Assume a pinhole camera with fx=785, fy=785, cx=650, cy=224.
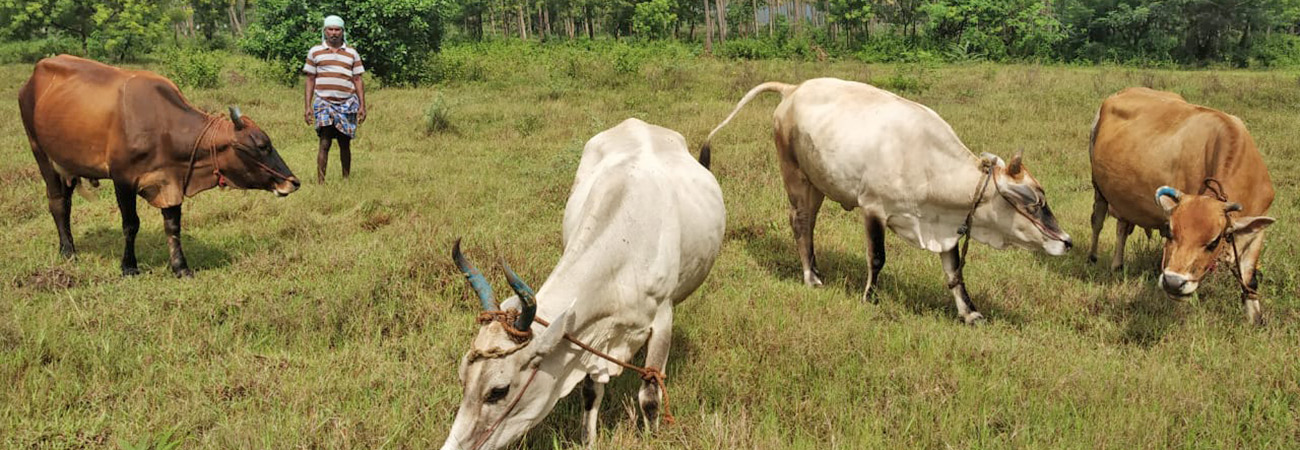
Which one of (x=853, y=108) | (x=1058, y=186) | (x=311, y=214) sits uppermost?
(x=853, y=108)

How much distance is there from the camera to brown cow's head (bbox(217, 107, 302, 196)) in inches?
225

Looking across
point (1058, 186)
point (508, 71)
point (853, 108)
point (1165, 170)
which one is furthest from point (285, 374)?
point (508, 71)

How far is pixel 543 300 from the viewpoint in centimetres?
299

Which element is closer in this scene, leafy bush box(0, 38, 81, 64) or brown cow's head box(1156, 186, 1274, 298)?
brown cow's head box(1156, 186, 1274, 298)

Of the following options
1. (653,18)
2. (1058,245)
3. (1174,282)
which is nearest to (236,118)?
(1058,245)

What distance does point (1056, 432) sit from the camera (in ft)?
11.7

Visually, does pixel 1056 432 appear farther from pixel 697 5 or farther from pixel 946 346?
pixel 697 5

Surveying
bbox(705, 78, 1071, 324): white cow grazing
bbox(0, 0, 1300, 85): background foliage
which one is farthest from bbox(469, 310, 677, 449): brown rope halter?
bbox(0, 0, 1300, 85): background foliage

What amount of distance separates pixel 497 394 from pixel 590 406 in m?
0.67

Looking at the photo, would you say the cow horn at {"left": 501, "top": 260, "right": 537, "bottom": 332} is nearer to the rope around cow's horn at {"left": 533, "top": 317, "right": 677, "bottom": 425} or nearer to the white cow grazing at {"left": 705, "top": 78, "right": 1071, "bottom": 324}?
the rope around cow's horn at {"left": 533, "top": 317, "right": 677, "bottom": 425}

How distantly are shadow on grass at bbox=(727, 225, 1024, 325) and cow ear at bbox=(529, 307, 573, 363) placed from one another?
339 cm

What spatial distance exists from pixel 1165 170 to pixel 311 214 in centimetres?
699

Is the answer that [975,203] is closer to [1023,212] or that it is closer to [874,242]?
[1023,212]

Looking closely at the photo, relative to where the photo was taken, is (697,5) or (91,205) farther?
(697,5)
